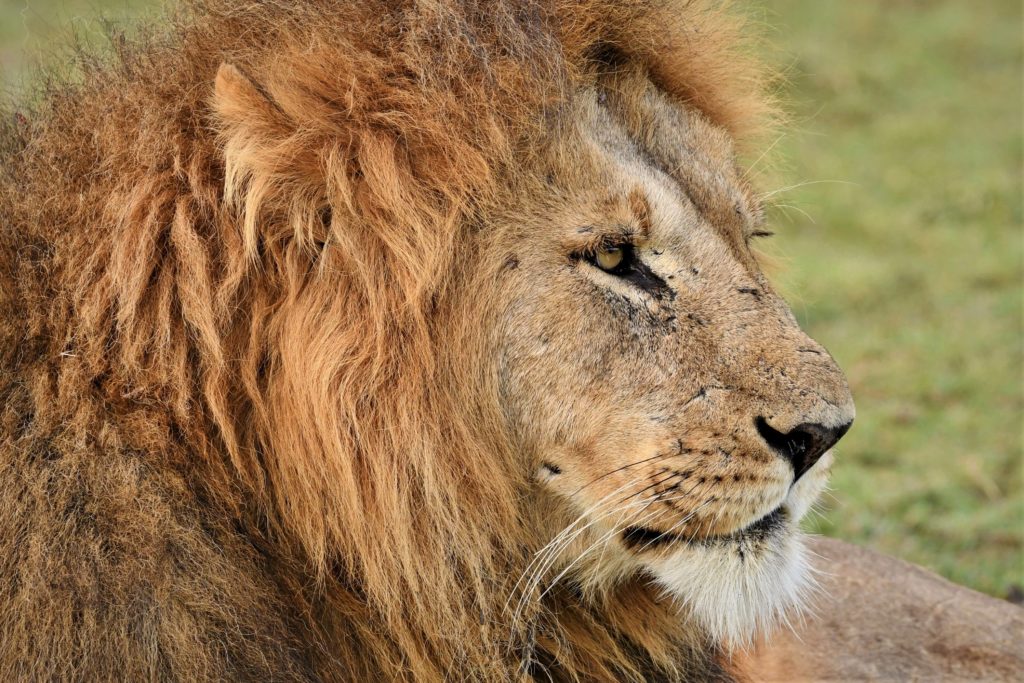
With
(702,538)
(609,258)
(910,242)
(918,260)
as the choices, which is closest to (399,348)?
(609,258)

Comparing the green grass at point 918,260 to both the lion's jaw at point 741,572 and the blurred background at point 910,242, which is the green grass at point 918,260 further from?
the lion's jaw at point 741,572

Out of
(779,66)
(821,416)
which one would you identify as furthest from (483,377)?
(779,66)

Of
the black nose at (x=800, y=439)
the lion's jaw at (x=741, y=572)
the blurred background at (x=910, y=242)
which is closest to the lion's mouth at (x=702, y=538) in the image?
the lion's jaw at (x=741, y=572)

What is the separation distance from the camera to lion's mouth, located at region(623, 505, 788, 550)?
2.33 m

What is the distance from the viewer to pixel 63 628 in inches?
79.0

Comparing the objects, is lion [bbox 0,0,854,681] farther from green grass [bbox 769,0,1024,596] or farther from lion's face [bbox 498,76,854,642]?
green grass [bbox 769,0,1024,596]

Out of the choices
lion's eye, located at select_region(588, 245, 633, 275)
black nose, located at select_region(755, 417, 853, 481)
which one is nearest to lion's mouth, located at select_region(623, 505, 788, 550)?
black nose, located at select_region(755, 417, 853, 481)

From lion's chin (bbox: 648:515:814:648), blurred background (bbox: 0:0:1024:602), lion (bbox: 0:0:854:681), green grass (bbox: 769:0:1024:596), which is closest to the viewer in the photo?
lion (bbox: 0:0:854:681)

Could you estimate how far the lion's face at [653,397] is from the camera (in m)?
2.29

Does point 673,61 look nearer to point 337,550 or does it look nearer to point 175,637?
point 337,550

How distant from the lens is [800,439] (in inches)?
90.0

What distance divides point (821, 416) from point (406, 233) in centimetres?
86

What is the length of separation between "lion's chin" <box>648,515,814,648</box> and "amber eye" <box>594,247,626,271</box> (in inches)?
22.3

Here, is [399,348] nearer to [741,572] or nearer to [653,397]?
[653,397]
